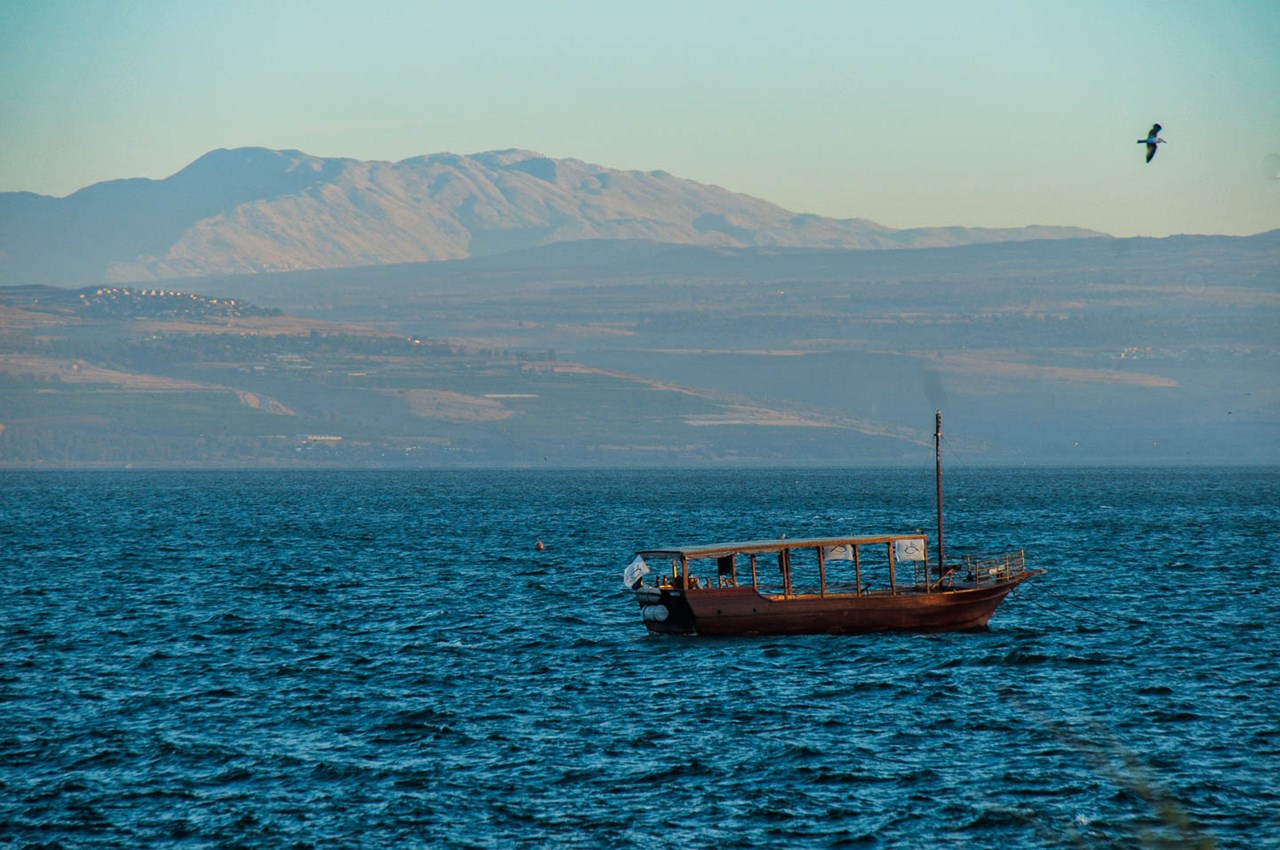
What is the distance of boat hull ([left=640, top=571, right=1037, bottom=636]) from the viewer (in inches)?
2356

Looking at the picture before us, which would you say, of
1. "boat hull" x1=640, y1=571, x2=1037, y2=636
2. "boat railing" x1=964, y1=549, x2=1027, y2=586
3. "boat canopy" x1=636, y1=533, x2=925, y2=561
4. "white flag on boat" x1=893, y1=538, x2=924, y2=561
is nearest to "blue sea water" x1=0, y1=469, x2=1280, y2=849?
"boat hull" x1=640, y1=571, x2=1037, y2=636

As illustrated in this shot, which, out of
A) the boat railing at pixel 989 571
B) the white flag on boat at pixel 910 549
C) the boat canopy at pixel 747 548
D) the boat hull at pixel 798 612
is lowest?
the boat hull at pixel 798 612

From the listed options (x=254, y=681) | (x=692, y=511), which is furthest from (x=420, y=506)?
(x=254, y=681)

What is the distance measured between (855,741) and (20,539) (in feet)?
317

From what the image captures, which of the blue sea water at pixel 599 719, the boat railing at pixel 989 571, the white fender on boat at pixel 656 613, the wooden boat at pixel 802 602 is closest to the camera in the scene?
the blue sea water at pixel 599 719

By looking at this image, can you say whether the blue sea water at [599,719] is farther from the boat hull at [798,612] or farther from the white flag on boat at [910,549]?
the white flag on boat at [910,549]

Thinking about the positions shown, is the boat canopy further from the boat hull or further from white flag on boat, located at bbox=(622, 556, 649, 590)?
the boat hull

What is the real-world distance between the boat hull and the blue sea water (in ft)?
2.91

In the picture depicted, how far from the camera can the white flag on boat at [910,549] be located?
199ft

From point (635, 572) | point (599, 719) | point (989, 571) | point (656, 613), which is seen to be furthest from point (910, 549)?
point (599, 719)

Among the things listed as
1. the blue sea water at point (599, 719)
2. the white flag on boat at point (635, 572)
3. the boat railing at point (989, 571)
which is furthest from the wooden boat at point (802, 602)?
the blue sea water at point (599, 719)

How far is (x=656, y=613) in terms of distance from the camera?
197ft

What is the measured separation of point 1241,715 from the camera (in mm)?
44500

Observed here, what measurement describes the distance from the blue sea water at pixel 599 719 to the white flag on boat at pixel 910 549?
3.12 meters
